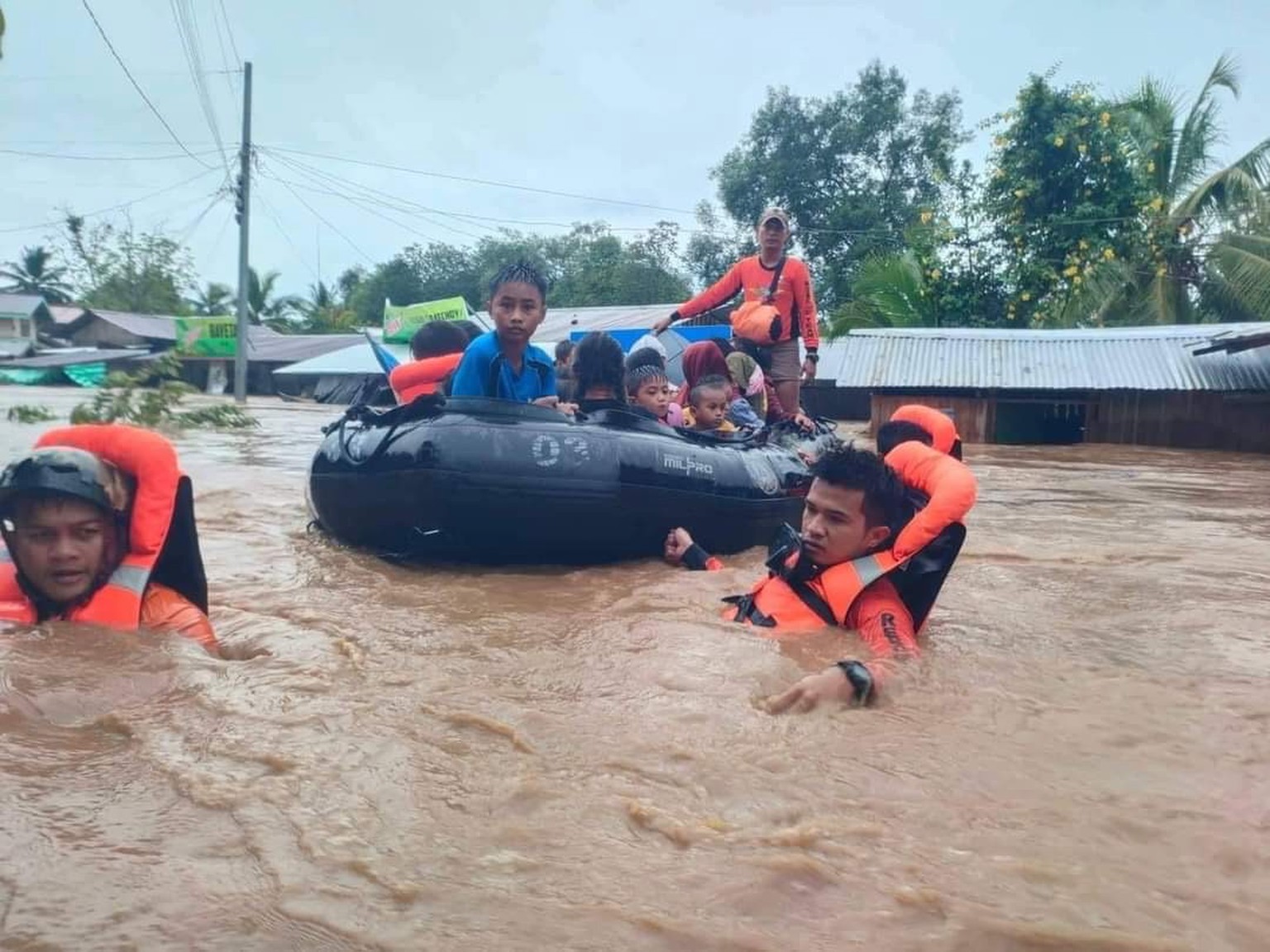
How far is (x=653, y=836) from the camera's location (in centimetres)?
199

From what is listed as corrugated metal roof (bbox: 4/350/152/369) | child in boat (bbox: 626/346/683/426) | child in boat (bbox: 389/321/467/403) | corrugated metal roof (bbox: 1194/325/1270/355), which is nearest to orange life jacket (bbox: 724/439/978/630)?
child in boat (bbox: 626/346/683/426)

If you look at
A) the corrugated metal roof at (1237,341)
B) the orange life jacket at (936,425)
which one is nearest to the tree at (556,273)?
the corrugated metal roof at (1237,341)

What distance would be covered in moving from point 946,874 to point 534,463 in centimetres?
291

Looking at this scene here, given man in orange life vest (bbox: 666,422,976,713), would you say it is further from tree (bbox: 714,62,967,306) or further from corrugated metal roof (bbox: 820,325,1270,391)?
tree (bbox: 714,62,967,306)

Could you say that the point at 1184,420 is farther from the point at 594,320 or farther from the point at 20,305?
the point at 20,305

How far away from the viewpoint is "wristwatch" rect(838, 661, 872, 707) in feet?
9.04

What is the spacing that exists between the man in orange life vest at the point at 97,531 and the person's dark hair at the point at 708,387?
3.37 meters

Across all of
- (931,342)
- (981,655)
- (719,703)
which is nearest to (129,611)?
(719,703)

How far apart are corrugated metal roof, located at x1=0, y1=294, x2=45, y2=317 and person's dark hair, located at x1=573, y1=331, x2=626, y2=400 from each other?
42299mm

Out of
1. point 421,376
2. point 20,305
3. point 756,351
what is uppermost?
point 20,305

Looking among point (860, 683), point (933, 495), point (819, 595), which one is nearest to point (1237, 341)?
point (933, 495)

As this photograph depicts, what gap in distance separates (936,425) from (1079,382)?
13506 millimetres

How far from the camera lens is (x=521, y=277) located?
4770 mm

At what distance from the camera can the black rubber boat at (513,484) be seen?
4.48m
